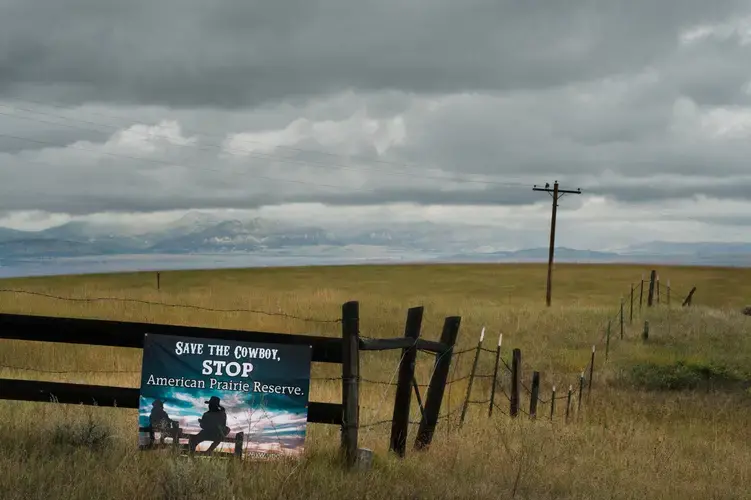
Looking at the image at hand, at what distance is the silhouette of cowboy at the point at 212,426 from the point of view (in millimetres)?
8109

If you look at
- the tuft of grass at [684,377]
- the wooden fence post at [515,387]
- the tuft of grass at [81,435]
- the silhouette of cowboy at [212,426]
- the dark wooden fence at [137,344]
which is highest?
the dark wooden fence at [137,344]

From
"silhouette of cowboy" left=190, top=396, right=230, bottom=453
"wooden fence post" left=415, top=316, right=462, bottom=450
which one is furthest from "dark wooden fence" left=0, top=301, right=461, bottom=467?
"wooden fence post" left=415, top=316, right=462, bottom=450

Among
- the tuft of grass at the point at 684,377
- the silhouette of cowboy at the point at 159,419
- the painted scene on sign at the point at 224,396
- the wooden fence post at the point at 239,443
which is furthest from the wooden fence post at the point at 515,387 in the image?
the silhouette of cowboy at the point at 159,419

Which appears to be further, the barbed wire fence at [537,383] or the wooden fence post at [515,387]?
the wooden fence post at [515,387]

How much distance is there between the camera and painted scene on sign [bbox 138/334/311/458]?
26.8 ft

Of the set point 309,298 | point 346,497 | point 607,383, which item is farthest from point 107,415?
point 309,298

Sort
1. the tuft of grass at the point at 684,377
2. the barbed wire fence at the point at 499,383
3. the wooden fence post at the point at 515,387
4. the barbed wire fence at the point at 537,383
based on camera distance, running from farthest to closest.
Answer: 1. the tuft of grass at the point at 684,377
2. the wooden fence post at the point at 515,387
3. the barbed wire fence at the point at 537,383
4. the barbed wire fence at the point at 499,383

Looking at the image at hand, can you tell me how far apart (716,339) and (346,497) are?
28124mm

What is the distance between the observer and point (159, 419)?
822 centimetres

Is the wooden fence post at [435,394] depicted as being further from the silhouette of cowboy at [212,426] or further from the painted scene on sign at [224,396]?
the silhouette of cowboy at [212,426]

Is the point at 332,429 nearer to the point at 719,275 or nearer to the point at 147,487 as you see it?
the point at 147,487

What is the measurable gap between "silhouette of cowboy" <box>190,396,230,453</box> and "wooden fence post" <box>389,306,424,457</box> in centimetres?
205

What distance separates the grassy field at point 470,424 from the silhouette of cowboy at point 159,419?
349mm

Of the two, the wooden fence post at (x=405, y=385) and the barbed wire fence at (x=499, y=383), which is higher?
the wooden fence post at (x=405, y=385)
